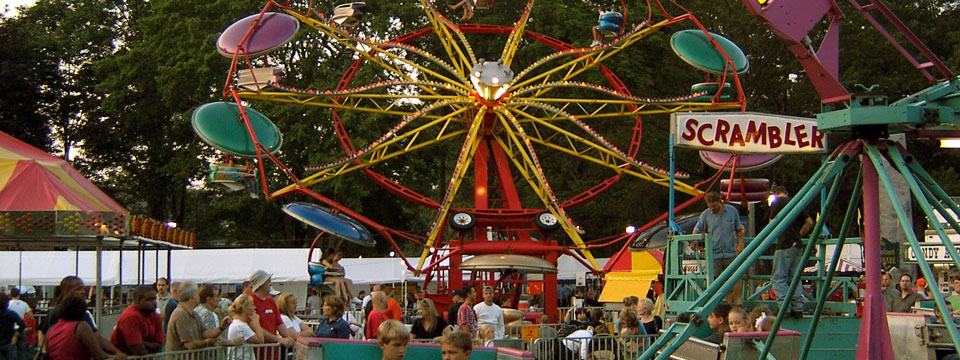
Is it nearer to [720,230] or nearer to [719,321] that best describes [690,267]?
[720,230]

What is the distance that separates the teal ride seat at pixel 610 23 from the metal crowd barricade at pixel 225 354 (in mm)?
15765

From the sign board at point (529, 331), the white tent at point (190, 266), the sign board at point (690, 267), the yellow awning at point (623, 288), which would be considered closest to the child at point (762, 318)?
the sign board at point (690, 267)

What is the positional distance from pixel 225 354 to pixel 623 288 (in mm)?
19919

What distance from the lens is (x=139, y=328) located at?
435 inches

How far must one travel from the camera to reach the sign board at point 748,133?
8.97 m

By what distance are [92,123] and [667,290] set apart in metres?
38.1

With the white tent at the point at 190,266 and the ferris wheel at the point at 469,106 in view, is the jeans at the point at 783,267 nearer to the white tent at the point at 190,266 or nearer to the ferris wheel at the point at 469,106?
the ferris wheel at the point at 469,106

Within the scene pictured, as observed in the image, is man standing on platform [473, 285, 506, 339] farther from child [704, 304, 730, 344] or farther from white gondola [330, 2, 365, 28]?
white gondola [330, 2, 365, 28]

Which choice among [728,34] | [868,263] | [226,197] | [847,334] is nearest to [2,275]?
[226,197]

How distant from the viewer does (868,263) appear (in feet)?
24.3

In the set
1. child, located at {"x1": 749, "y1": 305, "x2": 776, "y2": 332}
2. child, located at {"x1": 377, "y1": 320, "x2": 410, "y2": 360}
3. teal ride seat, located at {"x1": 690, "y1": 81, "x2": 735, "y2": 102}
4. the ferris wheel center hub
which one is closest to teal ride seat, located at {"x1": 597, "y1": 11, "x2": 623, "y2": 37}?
teal ride seat, located at {"x1": 690, "y1": 81, "x2": 735, "y2": 102}

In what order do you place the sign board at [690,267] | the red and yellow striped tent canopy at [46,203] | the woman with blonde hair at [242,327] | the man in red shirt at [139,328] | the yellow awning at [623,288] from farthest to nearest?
1. the yellow awning at [623,288]
2. the red and yellow striped tent canopy at [46,203]
3. the sign board at [690,267]
4. the woman with blonde hair at [242,327]
5. the man in red shirt at [139,328]

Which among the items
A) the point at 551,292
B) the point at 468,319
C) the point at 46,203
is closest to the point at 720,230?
the point at 468,319

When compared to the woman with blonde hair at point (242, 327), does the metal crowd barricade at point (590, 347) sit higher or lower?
lower
